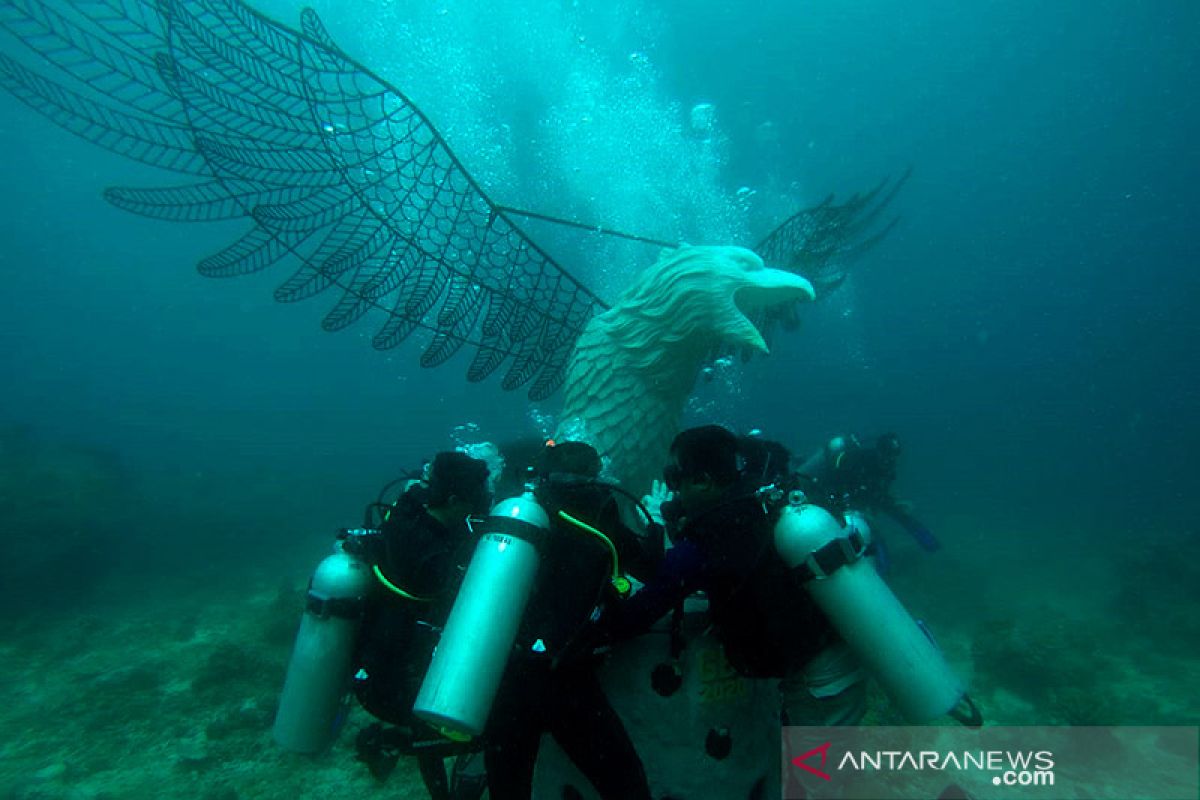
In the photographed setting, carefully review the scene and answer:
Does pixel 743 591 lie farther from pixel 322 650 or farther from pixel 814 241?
pixel 814 241

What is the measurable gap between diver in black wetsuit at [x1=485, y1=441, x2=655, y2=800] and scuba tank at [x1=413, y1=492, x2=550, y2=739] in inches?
6.4

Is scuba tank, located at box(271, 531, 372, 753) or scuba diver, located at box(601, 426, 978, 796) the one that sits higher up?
scuba diver, located at box(601, 426, 978, 796)

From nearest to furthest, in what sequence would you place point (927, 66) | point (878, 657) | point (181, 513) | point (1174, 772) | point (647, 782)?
point (878, 657), point (647, 782), point (1174, 772), point (181, 513), point (927, 66)

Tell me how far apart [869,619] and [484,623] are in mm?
1640

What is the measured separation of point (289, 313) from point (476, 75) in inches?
3330

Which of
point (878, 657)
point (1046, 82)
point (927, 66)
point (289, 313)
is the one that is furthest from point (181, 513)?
point (289, 313)

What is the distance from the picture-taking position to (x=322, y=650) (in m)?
3.10

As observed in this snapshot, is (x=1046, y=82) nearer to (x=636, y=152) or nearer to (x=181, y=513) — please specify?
(x=636, y=152)

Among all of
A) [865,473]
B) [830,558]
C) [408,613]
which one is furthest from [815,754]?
[865,473]

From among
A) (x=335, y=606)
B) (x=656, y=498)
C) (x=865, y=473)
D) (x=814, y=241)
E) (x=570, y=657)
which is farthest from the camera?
(x=865, y=473)

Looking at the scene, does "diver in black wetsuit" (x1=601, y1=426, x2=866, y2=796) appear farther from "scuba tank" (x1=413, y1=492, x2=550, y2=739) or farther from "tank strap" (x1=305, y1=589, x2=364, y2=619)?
"tank strap" (x1=305, y1=589, x2=364, y2=619)

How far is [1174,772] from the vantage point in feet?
20.6

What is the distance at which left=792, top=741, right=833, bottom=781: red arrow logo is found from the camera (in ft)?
9.43

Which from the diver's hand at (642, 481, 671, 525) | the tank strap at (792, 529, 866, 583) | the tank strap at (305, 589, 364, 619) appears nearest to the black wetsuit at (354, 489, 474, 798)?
the tank strap at (305, 589, 364, 619)
